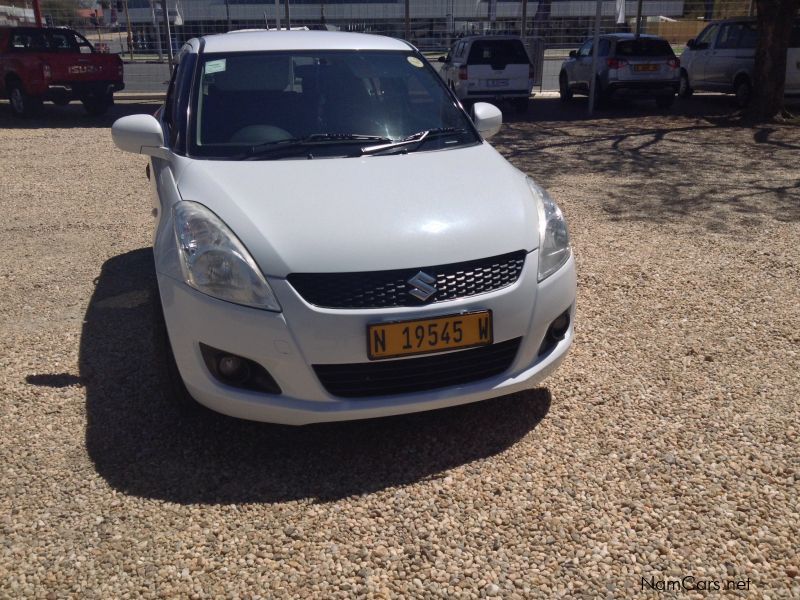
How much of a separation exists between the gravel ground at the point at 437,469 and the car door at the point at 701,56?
39.9 feet

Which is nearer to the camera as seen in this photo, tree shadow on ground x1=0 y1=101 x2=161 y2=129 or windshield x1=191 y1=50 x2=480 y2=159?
windshield x1=191 y1=50 x2=480 y2=159

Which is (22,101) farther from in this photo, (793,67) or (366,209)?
(793,67)

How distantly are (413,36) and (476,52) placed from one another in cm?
895

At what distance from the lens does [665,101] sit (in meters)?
15.8

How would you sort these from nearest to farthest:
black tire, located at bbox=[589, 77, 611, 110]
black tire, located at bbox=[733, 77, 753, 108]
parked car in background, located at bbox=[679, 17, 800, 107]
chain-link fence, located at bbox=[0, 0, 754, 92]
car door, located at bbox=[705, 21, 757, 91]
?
parked car in background, located at bbox=[679, 17, 800, 107], black tire, located at bbox=[733, 77, 753, 108], car door, located at bbox=[705, 21, 757, 91], black tire, located at bbox=[589, 77, 611, 110], chain-link fence, located at bbox=[0, 0, 754, 92]

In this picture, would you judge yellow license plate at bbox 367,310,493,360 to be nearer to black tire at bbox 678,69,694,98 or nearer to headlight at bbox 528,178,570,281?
headlight at bbox 528,178,570,281

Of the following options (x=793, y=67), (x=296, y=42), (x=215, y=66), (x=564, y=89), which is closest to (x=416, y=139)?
(x=296, y=42)

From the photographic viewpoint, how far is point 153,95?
828 inches

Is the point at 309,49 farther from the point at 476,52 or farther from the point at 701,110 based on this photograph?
the point at 701,110

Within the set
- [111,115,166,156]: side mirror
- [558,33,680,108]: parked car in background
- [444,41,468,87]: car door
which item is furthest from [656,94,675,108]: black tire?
[111,115,166,156]: side mirror

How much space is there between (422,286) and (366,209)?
480 millimetres

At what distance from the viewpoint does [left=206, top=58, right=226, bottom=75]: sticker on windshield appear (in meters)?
4.27

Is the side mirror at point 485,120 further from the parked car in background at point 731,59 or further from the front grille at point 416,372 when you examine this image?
the parked car in background at point 731,59

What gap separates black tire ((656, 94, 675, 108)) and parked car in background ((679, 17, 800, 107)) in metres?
1.05
